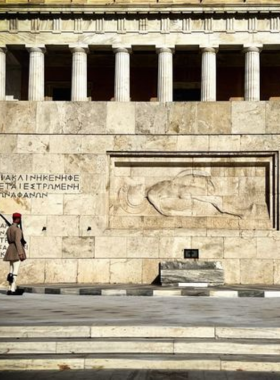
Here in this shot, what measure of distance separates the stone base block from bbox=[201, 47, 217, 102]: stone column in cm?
2977

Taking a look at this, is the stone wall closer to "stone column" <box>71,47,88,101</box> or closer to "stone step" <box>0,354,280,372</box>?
"stone step" <box>0,354,280,372</box>

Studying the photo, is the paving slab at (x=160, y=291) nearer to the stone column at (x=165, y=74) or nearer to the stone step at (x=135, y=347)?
the stone step at (x=135, y=347)

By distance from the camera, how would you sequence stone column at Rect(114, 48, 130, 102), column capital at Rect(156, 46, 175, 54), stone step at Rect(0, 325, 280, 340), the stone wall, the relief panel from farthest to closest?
column capital at Rect(156, 46, 175, 54) < stone column at Rect(114, 48, 130, 102) < the relief panel < the stone wall < stone step at Rect(0, 325, 280, 340)

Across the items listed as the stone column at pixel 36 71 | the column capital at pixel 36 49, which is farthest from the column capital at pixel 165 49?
the stone column at pixel 36 71

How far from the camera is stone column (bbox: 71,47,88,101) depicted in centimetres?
4741

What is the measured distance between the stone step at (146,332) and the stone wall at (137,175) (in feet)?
30.8

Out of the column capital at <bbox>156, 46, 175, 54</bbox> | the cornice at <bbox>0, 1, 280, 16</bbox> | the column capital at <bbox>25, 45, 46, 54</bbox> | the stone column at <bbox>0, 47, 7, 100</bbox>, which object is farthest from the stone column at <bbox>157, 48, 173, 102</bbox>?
the stone column at <bbox>0, 47, 7, 100</bbox>

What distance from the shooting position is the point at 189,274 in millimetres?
17844

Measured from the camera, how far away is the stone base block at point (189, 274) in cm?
1784

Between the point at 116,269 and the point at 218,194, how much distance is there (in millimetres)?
3664

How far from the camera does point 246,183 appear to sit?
66.2ft

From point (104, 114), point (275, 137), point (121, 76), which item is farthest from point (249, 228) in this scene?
point (121, 76)

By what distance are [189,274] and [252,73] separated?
105 ft

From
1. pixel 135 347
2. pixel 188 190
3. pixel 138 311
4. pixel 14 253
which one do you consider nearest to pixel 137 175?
pixel 188 190
